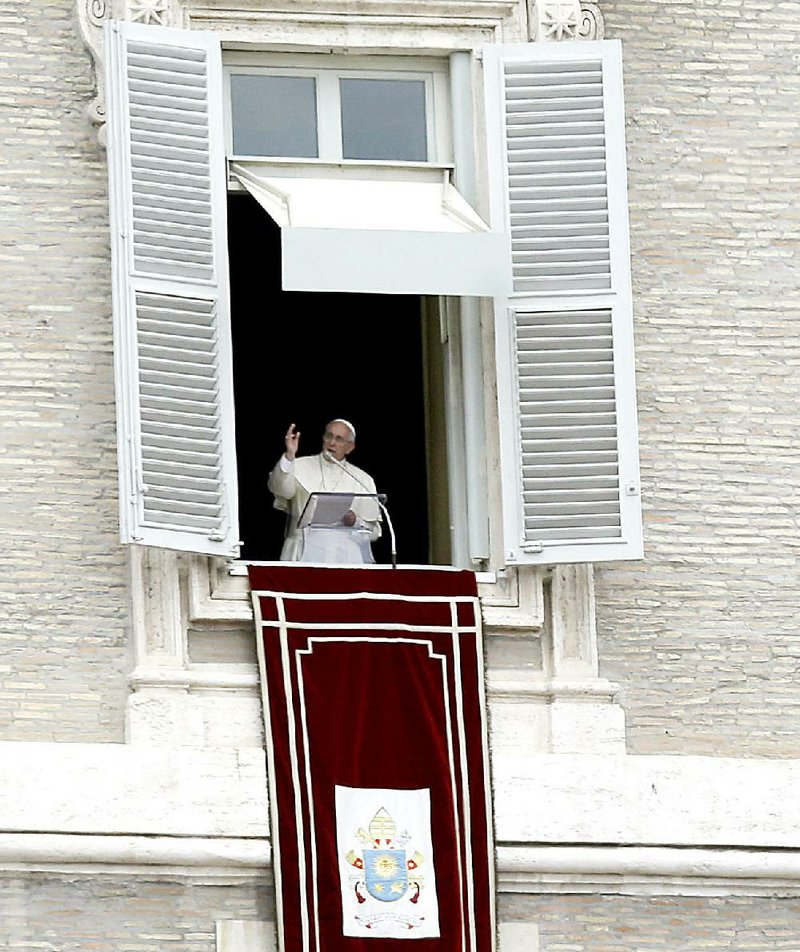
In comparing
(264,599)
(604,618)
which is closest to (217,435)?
(264,599)

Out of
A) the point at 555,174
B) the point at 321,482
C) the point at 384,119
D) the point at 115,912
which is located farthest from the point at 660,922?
the point at 384,119

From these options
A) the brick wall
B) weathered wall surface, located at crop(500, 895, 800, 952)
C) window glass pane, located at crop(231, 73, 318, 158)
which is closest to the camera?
weathered wall surface, located at crop(500, 895, 800, 952)

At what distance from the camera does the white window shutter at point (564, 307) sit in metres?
16.3

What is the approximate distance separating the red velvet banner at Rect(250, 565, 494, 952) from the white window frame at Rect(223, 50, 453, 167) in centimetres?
176

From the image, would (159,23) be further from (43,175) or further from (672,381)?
(672,381)

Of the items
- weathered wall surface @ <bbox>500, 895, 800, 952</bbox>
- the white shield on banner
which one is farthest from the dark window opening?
weathered wall surface @ <bbox>500, 895, 800, 952</bbox>

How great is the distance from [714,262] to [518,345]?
94 cm

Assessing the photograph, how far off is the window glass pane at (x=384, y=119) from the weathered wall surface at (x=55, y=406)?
1034 millimetres

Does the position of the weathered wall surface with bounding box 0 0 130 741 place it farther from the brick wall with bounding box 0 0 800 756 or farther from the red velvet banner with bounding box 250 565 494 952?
the red velvet banner with bounding box 250 565 494 952

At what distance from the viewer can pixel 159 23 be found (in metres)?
16.5

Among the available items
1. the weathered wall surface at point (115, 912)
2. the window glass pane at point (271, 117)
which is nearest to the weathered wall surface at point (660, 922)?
the weathered wall surface at point (115, 912)

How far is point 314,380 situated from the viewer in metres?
20.7

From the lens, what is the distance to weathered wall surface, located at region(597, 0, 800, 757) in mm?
16312

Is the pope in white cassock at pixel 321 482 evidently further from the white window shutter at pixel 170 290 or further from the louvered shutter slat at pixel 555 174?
the louvered shutter slat at pixel 555 174
